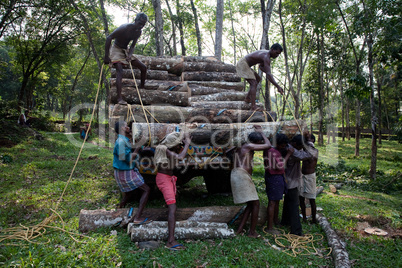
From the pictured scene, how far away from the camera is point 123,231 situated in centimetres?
408

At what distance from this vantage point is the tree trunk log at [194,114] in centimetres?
552

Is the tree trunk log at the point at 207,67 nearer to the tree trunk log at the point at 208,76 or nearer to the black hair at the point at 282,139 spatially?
the tree trunk log at the point at 208,76

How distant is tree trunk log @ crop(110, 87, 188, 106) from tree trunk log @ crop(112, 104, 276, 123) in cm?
57

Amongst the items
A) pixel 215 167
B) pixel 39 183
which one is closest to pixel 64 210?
pixel 39 183

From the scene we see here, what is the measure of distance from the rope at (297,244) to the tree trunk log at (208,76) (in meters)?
5.09

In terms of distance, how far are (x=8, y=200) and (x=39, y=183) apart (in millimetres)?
1261

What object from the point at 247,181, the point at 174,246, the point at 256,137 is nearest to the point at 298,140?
the point at 256,137

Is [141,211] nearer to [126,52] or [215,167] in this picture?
[215,167]

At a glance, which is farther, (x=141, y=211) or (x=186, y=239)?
(x=141, y=211)

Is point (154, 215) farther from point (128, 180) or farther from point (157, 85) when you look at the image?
point (157, 85)

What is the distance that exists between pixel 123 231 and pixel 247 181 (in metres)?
2.08

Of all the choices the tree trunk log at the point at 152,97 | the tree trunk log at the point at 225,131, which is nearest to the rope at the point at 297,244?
the tree trunk log at the point at 225,131

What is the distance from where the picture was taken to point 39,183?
20.6ft

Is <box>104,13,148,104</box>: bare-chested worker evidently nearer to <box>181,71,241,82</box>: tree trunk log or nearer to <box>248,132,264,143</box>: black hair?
<box>181,71,241,82</box>: tree trunk log
